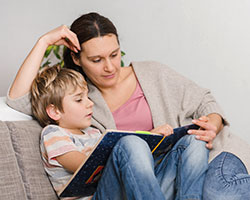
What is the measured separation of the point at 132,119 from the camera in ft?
5.81

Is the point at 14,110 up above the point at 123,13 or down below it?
below

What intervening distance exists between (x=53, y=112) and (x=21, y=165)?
0.80ft

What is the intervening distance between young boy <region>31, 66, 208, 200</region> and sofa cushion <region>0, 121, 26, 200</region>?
0.39 feet

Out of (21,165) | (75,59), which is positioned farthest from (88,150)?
(75,59)

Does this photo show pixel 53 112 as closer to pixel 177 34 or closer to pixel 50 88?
pixel 50 88

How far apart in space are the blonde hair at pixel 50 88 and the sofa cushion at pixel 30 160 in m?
0.08

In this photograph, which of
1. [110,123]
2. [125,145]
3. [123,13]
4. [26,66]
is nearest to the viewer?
[125,145]

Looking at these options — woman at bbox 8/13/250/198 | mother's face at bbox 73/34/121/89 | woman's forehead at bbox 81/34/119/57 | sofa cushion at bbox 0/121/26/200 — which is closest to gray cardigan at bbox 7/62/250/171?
woman at bbox 8/13/250/198

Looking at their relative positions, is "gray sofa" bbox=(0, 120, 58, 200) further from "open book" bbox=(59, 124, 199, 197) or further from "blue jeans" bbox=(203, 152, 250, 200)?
"blue jeans" bbox=(203, 152, 250, 200)

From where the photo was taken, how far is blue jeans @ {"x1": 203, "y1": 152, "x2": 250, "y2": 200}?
129 centimetres

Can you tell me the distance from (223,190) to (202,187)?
8 cm

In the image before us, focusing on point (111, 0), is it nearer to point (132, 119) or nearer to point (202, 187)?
point (132, 119)

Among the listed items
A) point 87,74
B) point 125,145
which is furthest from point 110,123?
point 125,145

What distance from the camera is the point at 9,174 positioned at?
140 cm
